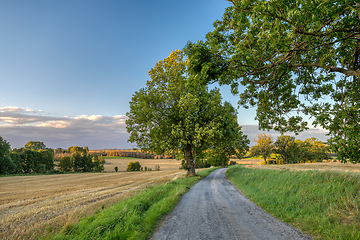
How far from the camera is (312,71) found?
936cm

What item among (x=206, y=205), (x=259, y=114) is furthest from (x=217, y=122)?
(x=206, y=205)

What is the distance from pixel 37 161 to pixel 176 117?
58942 millimetres

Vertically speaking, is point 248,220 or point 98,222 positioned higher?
point 98,222

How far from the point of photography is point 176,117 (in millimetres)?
27000

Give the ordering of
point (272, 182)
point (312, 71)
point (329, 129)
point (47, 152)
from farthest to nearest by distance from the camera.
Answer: point (47, 152) < point (272, 182) < point (312, 71) < point (329, 129)

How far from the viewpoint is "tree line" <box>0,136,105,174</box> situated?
4916 cm

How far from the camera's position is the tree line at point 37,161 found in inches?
1935

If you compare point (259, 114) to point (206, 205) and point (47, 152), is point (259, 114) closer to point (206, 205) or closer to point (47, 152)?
point (206, 205)

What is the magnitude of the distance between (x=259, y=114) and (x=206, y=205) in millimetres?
6037

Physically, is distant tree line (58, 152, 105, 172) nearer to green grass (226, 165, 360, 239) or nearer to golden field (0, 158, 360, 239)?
golden field (0, 158, 360, 239)

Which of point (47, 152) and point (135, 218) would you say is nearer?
point (135, 218)

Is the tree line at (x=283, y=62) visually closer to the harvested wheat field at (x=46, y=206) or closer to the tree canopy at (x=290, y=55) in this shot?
the tree canopy at (x=290, y=55)

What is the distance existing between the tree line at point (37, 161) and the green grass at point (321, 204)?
209ft

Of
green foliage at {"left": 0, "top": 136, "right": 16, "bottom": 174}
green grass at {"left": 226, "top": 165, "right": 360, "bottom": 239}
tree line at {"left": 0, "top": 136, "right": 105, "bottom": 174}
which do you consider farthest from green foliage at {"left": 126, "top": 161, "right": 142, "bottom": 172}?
green grass at {"left": 226, "top": 165, "right": 360, "bottom": 239}
